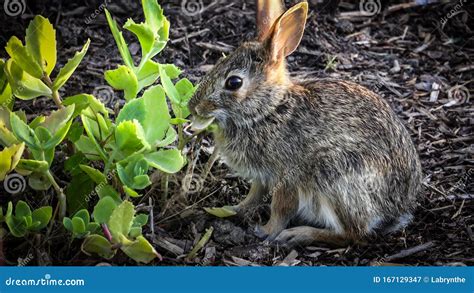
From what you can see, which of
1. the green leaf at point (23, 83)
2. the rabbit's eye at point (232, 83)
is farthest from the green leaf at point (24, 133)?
the rabbit's eye at point (232, 83)

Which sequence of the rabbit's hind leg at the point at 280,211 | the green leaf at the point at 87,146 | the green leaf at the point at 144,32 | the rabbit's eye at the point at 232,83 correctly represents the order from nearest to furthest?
the green leaf at the point at 144,32, the green leaf at the point at 87,146, the rabbit's eye at the point at 232,83, the rabbit's hind leg at the point at 280,211

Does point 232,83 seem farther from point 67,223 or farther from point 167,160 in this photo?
point 67,223

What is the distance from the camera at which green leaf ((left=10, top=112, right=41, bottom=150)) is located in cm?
443

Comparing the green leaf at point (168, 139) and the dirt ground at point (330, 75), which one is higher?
the green leaf at point (168, 139)

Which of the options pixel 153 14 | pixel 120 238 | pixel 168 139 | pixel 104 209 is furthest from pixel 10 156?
pixel 153 14

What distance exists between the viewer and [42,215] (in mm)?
4719

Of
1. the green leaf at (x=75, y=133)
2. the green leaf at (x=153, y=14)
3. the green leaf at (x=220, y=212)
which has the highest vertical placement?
the green leaf at (x=153, y=14)

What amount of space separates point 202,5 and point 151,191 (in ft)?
8.97

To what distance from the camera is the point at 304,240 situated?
534 centimetres

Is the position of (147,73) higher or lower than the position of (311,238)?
higher

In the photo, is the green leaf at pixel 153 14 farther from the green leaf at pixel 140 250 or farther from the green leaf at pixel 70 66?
the green leaf at pixel 140 250

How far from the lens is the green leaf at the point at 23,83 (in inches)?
185

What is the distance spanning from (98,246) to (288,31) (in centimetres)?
176

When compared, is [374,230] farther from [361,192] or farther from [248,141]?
[248,141]
